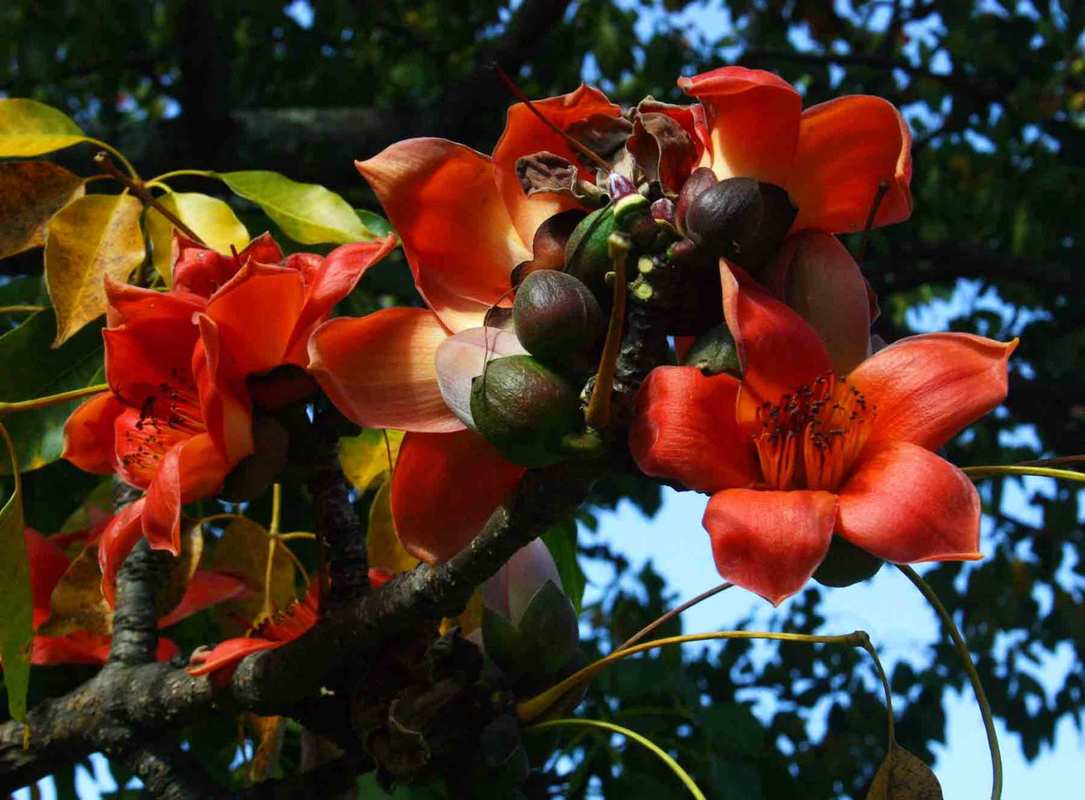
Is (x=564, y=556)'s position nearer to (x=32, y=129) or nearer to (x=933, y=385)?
(x=933, y=385)

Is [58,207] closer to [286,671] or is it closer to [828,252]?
[286,671]

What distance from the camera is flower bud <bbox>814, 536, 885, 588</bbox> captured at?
0.63 m

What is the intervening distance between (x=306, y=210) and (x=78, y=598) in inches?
14.6

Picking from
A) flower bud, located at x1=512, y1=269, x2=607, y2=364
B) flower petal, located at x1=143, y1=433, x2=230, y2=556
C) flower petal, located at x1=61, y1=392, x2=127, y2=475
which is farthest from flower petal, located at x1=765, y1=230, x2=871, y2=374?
flower petal, located at x1=61, y1=392, x2=127, y2=475

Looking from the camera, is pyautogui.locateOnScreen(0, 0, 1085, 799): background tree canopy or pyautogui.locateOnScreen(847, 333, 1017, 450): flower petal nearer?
pyautogui.locateOnScreen(847, 333, 1017, 450): flower petal

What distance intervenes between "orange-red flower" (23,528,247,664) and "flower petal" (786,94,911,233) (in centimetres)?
64

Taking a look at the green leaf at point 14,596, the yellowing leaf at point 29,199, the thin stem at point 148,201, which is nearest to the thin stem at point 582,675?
the green leaf at point 14,596

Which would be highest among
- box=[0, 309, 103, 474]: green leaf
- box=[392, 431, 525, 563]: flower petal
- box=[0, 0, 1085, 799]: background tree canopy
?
box=[392, 431, 525, 563]: flower petal

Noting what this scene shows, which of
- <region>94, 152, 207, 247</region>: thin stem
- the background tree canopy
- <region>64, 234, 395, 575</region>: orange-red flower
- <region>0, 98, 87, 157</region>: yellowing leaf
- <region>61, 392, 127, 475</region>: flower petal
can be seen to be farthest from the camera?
the background tree canopy

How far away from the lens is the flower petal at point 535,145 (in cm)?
72

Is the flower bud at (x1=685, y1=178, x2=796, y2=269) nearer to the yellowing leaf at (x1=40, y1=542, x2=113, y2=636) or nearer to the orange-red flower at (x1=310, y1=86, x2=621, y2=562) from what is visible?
the orange-red flower at (x1=310, y1=86, x2=621, y2=562)

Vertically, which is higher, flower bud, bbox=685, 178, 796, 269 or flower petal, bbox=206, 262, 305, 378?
flower bud, bbox=685, 178, 796, 269

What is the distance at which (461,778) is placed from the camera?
33.1 inches

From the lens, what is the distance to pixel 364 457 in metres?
1.09
